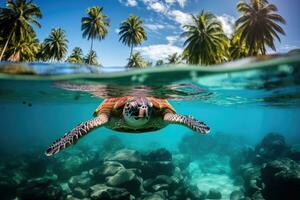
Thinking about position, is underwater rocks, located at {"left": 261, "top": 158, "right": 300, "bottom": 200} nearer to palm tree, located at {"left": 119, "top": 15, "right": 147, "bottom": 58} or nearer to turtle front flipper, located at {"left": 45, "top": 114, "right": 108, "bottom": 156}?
turtle front flipper, located at {"left": 45, "top": 114, "right": 108, "bottom": 156}

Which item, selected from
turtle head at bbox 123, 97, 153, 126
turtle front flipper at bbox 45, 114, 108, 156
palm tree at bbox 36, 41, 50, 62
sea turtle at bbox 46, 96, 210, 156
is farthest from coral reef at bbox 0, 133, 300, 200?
palm tree at bbox 36, 41, 50, 62

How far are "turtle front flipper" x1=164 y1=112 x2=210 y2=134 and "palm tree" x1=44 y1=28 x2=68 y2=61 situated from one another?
185 feet

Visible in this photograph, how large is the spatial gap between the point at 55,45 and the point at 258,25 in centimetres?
4173

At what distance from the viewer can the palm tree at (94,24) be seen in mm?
62312

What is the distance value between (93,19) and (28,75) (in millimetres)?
48797

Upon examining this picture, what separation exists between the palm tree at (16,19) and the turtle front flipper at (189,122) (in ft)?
133

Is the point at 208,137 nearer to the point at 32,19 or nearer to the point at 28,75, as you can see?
the point at 28,75

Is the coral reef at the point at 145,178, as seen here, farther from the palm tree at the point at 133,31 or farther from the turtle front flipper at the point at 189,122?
the palm tree at the point at 133,31

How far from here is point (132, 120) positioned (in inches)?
349

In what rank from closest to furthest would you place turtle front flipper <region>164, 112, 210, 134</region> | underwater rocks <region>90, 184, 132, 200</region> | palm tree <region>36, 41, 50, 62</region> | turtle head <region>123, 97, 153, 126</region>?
turtle head <region>123, 97, 153, 126</region>
turtle front flipper <region>164, 112, 210, 134</region>
underwater rocks <region>90, 184, 132, 200</region>
palm tree <region>36, 41, 50, 62</region>

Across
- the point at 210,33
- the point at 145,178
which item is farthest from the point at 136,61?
the point at 145,178

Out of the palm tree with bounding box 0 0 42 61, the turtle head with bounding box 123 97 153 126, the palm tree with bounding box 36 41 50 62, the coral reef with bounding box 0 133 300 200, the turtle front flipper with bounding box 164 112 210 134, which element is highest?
the palm tree with bounding box 0 0 42 61

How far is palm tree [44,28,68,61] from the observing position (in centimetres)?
6141

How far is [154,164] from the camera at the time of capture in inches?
712
